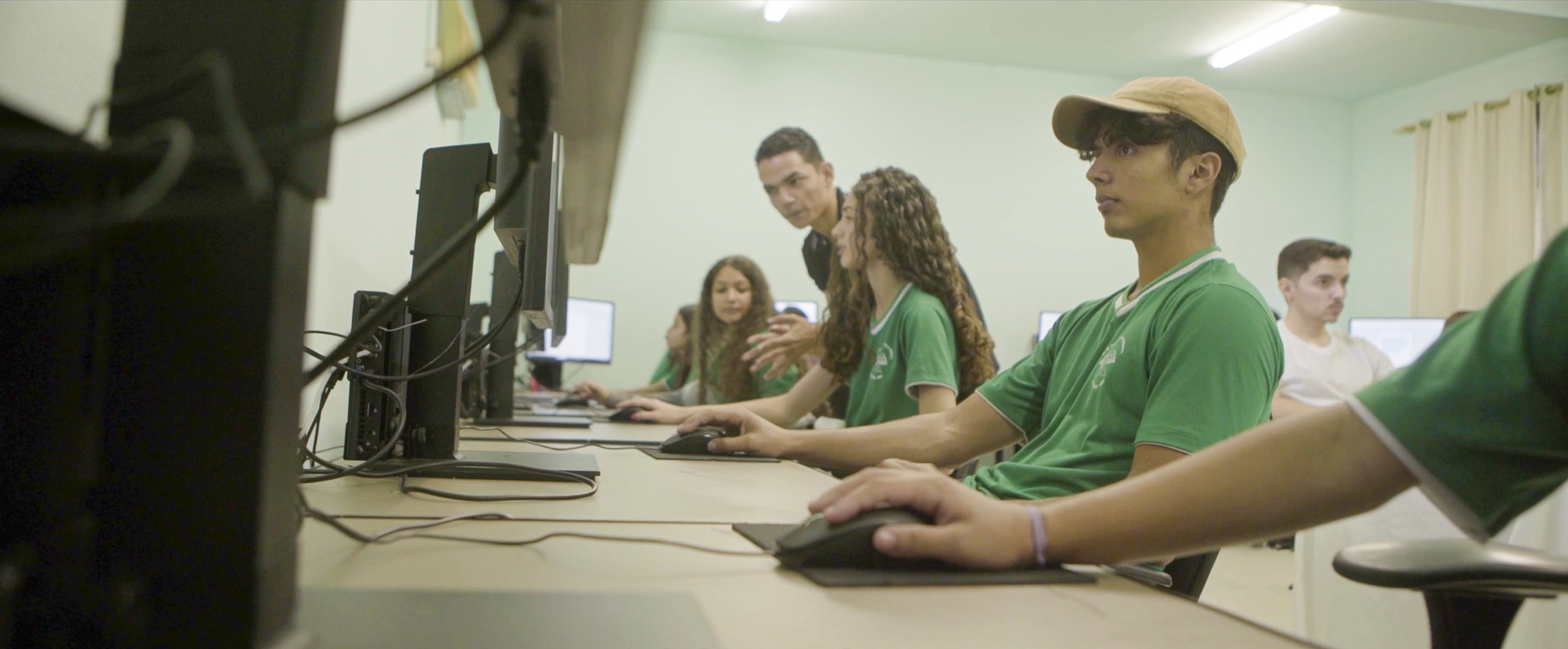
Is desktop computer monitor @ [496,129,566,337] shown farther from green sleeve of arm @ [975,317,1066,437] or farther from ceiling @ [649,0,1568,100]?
ceiling @ [649,0,1568,100]

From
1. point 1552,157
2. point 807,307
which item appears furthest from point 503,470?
point 1552,157

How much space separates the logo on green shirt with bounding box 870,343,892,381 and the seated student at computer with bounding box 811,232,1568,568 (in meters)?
1.30

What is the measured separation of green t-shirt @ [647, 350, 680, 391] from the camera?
4.40 metres

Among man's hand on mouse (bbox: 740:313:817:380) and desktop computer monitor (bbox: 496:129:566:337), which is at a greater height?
desktop computer monitor (bbox: 496:129:566:337)

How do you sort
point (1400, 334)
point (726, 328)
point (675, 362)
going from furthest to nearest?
point (1400, 334) → point (675, 362) → point (726, 328)

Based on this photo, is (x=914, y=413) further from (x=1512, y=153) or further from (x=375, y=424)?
(x=1512, y=153)

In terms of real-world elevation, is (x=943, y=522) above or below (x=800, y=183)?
below

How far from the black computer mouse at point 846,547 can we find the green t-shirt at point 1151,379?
1.64ft

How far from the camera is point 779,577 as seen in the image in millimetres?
632

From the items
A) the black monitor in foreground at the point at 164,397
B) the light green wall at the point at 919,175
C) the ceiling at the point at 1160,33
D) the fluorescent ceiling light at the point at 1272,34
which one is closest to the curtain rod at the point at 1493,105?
the ceiling at the point at 1160,33

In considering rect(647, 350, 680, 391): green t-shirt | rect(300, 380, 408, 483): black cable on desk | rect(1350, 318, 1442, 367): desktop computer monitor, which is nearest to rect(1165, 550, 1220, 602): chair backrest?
rect(300, 380, 408, 483): black cable on desk

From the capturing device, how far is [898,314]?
201cm

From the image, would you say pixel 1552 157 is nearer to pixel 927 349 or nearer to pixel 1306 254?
pixel 1306 254

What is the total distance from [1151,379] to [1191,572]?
23 cm
